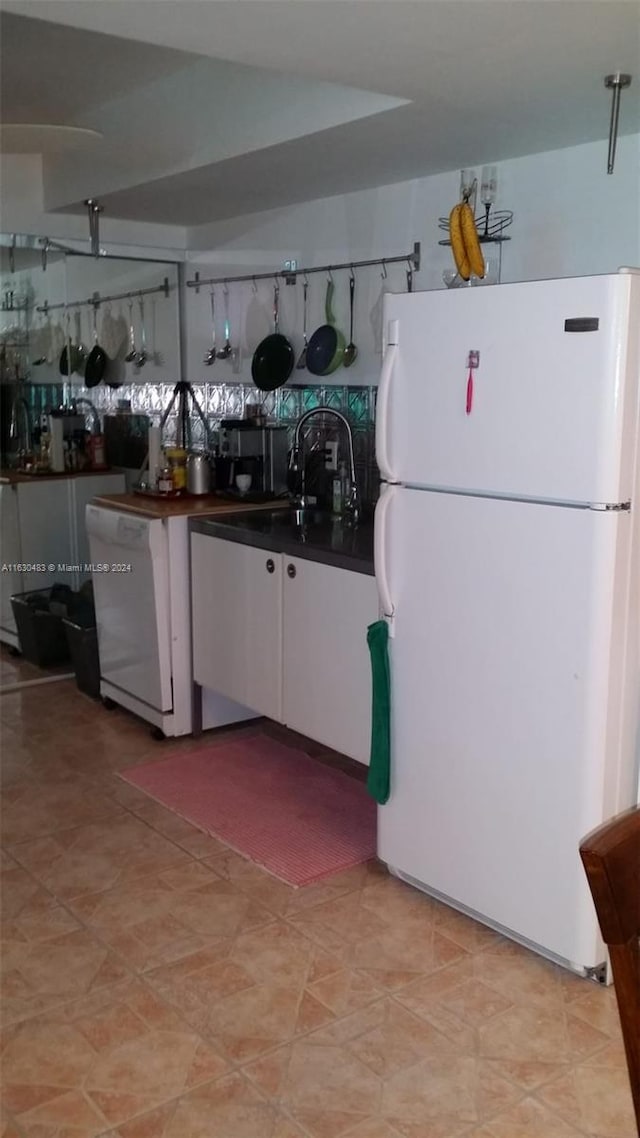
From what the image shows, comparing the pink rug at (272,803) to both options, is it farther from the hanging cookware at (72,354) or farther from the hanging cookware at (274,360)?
the hanging cookware at (72,354)

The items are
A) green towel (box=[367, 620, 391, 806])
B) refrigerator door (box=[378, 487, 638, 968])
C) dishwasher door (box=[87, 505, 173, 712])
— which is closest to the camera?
refrigerator door (box=[378, 487, 638, 968])

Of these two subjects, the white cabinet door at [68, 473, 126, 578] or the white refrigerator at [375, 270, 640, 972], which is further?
the white cabinet door at [68, 473, 126, 578]

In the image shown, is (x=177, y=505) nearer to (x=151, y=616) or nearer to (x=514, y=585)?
(x=151, y=616)

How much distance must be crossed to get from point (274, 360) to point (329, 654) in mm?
1611

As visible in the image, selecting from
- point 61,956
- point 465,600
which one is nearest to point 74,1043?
point 61,956

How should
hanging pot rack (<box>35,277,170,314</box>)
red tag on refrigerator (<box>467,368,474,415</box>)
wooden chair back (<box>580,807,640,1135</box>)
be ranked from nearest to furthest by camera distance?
wooden chair back (<box>580,807,640,1135</box>)
red tag on refrigerator (<box>467,368,474,415</box>)
hanging pot rack (<box>35,277,170,314</box>)

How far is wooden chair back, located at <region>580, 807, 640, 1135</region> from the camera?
107cm

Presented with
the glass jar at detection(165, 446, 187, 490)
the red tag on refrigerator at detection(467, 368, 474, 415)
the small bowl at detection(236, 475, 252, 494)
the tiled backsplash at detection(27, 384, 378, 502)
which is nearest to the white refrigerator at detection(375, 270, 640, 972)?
the red tag on refrigerator at detection(467, 368, 474, 415)

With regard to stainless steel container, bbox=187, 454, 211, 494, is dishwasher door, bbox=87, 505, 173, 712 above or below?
below

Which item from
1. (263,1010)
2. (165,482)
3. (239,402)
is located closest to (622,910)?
(263,1010)

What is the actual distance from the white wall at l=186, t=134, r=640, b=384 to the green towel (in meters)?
1.28

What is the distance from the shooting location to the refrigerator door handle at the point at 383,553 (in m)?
2.59

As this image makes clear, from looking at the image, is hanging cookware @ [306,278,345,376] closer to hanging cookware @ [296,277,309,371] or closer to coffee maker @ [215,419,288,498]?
hanging cookware @ [296,277,309,371]

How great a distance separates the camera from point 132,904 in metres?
2.68
